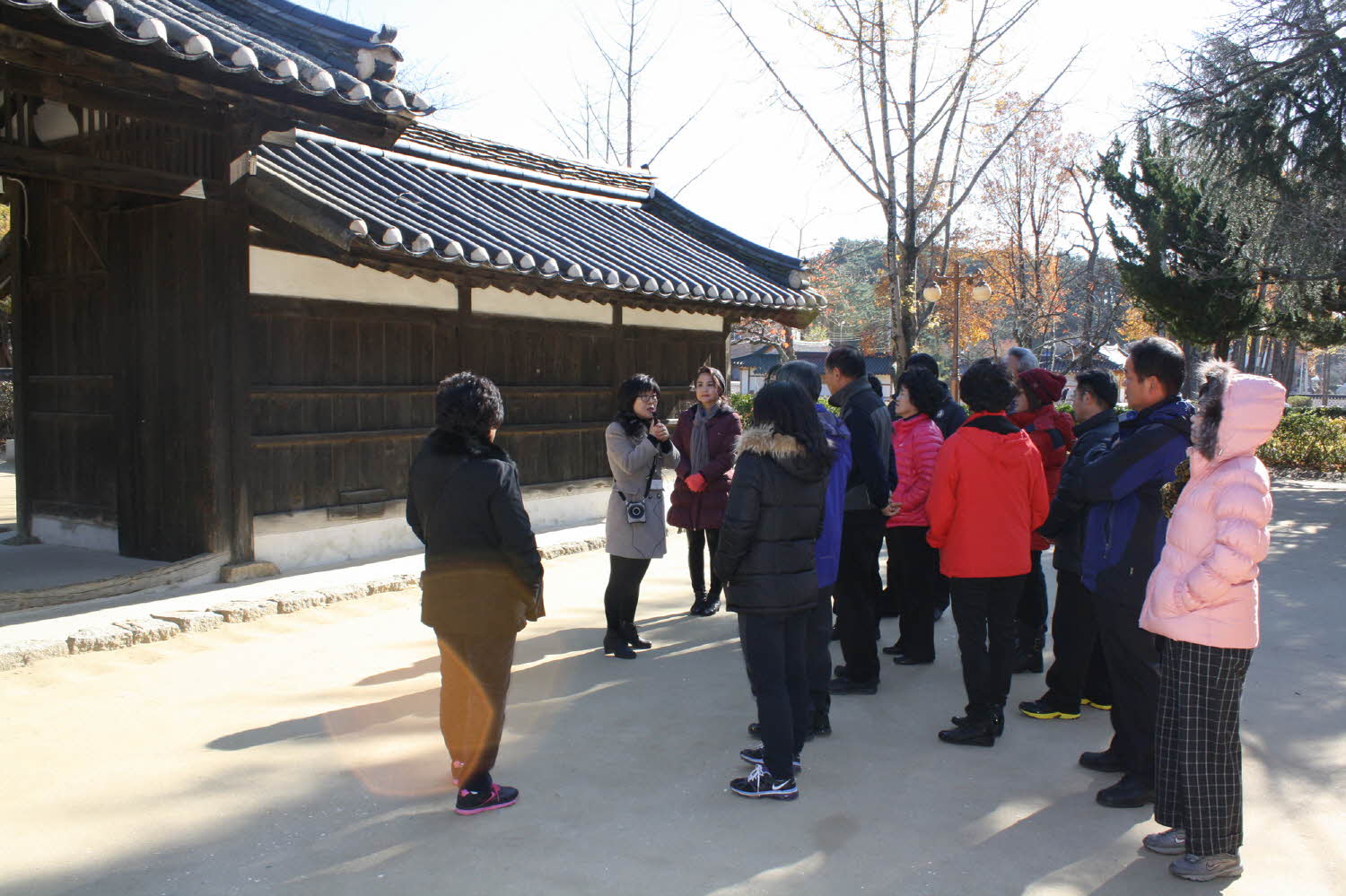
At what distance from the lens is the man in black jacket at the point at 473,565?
3486 mm

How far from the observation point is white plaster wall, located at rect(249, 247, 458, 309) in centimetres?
716

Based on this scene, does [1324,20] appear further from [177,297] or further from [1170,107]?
[177,297]

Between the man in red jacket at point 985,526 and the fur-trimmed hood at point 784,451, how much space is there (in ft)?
3.22

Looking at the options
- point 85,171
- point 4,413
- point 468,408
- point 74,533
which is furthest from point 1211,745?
point 4,413

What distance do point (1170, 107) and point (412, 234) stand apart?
11264 mm

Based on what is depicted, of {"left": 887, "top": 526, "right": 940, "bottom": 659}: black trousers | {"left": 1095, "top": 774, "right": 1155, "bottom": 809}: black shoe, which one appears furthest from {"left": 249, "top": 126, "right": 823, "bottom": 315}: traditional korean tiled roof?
{"left": 1095, "top": 774, "right": 1155, "bottom": 809}: black shoe

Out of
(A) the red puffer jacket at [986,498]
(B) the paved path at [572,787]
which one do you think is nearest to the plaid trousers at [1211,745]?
(B) the paved path at [572,787]

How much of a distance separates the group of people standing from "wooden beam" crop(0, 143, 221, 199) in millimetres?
3894

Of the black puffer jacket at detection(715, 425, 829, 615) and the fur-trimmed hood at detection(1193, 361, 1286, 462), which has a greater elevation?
the fur-trimmed hood at detection(1193, 361, 1286, 462)

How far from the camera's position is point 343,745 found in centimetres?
419

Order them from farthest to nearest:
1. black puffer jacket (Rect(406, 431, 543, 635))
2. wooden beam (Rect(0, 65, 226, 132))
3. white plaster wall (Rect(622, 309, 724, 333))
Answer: white plaster wall (Rect(622, 309, 724, 333))
wooden beam (Rect(0, 65, 226, 132))
black puffer jacket (Rect(406, 431, 543, 635))

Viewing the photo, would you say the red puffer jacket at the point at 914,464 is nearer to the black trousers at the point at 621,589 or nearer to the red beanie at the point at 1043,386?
the red beanie at the point at 1043,386

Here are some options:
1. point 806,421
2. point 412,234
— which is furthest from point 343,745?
point 412,234

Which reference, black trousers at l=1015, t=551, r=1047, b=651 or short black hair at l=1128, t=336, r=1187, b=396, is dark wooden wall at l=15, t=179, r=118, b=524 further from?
short black hair at l=1128, t=336, r=1187, b=396
